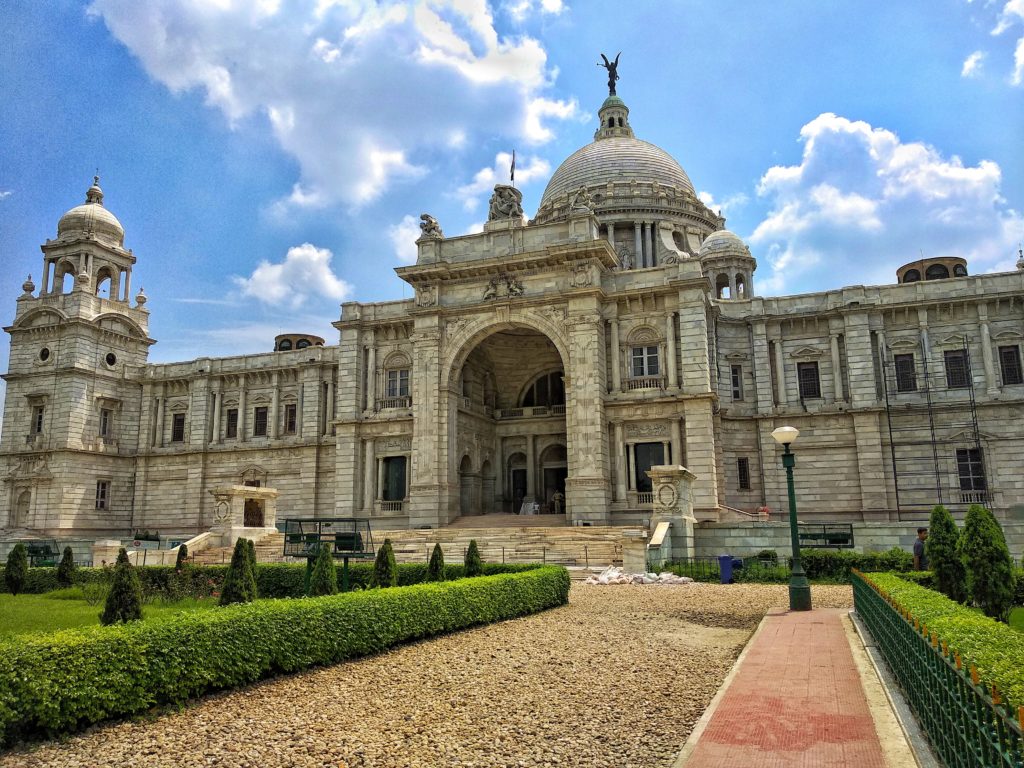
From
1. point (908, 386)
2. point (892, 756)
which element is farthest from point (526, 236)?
point (892, 756)

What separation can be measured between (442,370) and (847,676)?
29.7 meters

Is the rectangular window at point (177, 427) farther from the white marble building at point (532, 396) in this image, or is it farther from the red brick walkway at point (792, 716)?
the red brick walkway at point (792, 716)

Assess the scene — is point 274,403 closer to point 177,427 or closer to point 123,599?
point 177,427

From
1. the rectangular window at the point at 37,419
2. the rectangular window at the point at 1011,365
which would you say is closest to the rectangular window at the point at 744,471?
the rectangular window at the point at 1011,365

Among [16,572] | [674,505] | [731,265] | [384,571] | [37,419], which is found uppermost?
[731,265]

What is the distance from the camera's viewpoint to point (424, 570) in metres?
20.4

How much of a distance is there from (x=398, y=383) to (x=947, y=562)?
29920 mm

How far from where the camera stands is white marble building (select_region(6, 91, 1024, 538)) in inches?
1438

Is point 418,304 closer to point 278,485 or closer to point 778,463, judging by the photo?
point 278,485

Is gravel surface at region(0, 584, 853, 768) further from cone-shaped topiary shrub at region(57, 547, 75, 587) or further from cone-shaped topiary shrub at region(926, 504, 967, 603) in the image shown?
cone-shaped topiary shrub at region(57, 547, 75, 587)

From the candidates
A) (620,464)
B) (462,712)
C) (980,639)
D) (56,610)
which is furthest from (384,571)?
(620,464)

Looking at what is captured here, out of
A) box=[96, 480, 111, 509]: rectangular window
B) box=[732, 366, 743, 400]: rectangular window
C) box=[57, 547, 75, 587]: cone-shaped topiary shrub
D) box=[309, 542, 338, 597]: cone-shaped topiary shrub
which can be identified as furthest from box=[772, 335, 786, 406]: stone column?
box=[96, 480, 111, 509]: rectangular window

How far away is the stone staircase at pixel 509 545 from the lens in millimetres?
28344

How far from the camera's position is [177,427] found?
50.7 metres
